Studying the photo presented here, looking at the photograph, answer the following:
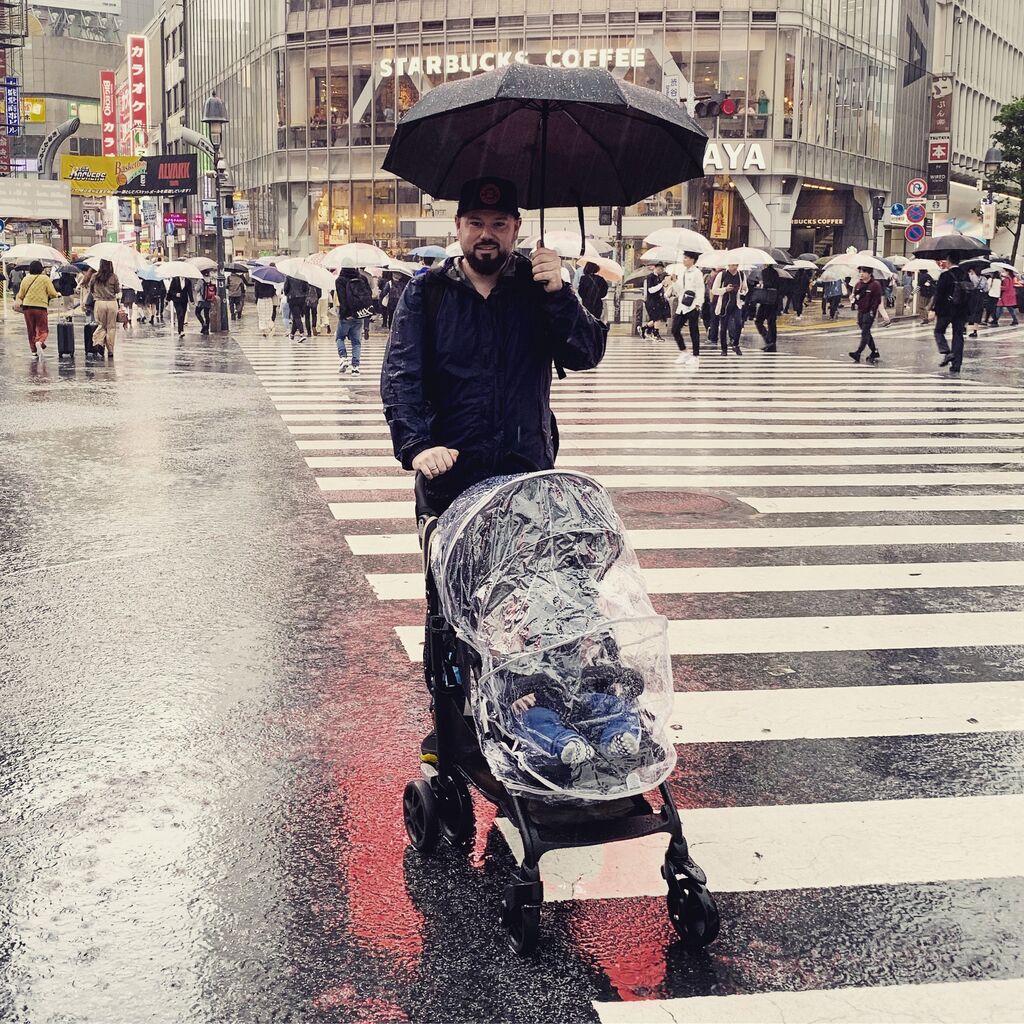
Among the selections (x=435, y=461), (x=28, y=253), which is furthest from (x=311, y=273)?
(x=435, y=461)

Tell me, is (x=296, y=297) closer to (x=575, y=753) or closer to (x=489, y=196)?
(x=489, y=196)

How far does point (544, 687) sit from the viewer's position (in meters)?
3.58

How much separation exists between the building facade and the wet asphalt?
145 ft

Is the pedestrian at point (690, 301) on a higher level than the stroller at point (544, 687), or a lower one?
higher

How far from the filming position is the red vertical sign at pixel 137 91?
306ft

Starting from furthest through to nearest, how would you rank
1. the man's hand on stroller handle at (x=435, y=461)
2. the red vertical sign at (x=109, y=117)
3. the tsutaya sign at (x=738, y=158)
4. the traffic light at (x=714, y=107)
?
the red vertical sign at (x=109, y=117)
the tsutaya sign at (x=738, y=158)
the traffic light at (x=714, y=107)
the man's hand on stroller handle at (x=435, y=461)

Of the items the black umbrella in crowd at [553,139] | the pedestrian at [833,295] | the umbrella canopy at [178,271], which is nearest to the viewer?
the black umbrella in crowd at [553,139]

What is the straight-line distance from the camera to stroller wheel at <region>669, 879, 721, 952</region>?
3439mm

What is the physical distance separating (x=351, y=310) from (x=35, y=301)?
6502mm

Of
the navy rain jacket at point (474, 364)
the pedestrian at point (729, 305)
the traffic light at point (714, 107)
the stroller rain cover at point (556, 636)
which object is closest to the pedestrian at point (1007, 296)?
the pedestrian at point (729, 305)

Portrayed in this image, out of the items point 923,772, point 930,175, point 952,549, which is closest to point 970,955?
point 923,772

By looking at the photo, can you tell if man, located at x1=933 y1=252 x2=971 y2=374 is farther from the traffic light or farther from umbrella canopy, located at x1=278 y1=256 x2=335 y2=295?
umbrella canopy, located at x1=278 y1=256 x2=335 y2=295

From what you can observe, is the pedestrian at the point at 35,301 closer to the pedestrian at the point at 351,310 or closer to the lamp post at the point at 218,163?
the pedestrian at the point at 351,310

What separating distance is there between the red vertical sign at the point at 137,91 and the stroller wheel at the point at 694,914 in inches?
3818
